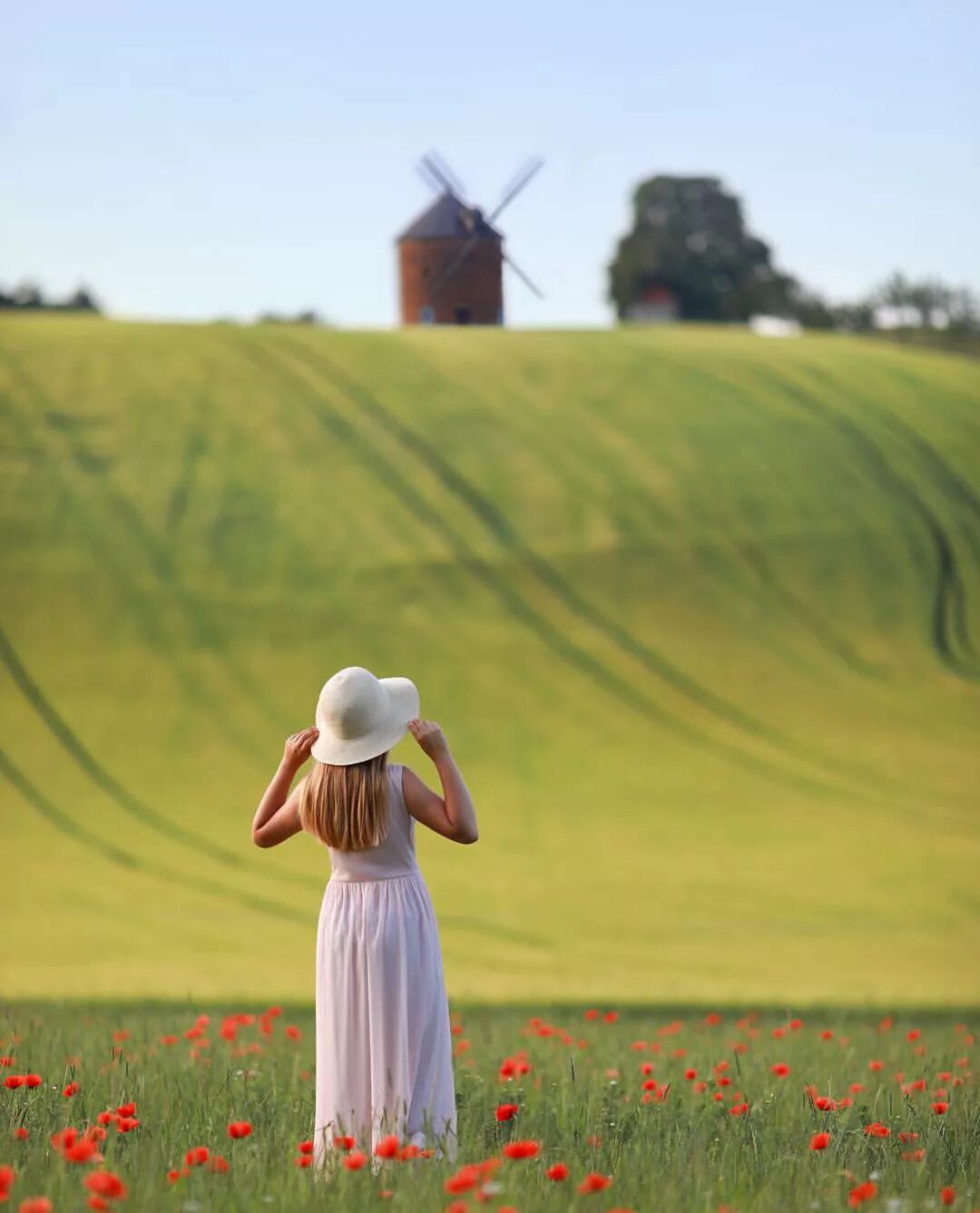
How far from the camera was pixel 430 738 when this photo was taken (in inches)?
187

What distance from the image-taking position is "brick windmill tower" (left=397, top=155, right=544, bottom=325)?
7949 millimetres

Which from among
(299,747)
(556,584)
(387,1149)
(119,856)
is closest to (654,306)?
(556,584)

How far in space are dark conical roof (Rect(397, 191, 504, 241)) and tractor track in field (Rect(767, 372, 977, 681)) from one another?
13.2m

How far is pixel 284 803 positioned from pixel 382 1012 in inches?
26.4

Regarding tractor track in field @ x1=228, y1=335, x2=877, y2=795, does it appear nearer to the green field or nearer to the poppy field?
the green field

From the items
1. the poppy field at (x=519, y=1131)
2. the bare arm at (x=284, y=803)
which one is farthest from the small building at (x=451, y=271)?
the bare arm at (x=284, y=803)

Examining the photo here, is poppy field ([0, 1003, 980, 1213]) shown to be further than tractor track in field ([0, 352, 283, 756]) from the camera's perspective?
No

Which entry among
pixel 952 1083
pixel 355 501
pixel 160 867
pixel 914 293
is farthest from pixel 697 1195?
pixel 914 293

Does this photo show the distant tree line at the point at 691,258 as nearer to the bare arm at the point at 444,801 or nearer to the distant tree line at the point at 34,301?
the distant tree line at the point at 34,301

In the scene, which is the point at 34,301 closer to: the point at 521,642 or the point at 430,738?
the point at 521,642

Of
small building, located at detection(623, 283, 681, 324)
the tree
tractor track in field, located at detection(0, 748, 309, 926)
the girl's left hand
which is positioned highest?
the tree

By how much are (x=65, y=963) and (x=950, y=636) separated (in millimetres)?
12071

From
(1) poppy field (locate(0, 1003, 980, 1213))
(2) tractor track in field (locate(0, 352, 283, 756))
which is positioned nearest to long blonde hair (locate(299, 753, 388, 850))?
(1) poppy field (locate(0, 1003, 980, 1213))

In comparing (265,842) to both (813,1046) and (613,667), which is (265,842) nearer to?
(813,1046)
